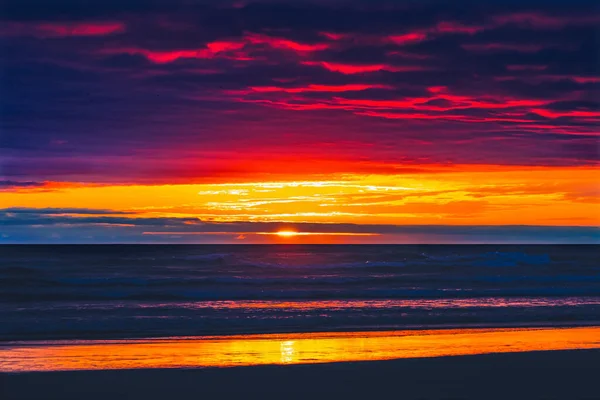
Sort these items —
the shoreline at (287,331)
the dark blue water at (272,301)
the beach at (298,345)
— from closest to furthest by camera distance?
the beach at (298,345) → the shoreline at (287,331) → the dark blue water at (272,301)

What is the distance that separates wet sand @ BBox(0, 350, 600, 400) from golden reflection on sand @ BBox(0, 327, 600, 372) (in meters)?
0.87

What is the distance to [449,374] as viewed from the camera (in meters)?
11.1

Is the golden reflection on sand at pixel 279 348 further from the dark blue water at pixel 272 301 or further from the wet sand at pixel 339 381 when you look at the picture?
the dark blue water at pixel 272 301

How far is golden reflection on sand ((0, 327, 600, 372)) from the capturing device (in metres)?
12.7

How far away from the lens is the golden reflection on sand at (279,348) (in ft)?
41.7

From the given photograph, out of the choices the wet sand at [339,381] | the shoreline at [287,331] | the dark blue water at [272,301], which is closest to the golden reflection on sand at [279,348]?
the shoreline at [287,331]

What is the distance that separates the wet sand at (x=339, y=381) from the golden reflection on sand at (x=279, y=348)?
2.86 feet

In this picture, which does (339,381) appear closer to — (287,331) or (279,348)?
(279,348)

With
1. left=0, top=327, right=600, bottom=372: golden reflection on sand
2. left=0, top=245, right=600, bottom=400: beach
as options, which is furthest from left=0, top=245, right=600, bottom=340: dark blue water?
left=0, top=327, right=600, bottom=372: golden reflection on sand

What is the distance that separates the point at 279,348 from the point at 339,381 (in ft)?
12.8

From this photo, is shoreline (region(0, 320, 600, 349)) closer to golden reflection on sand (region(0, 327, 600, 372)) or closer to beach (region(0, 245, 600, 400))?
beach (region(0, 245, 600, 400))

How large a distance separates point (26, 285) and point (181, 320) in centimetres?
2162

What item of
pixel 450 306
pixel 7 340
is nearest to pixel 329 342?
pixel 7 340

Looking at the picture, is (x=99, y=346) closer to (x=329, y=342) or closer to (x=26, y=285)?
(x=329, y=342)
